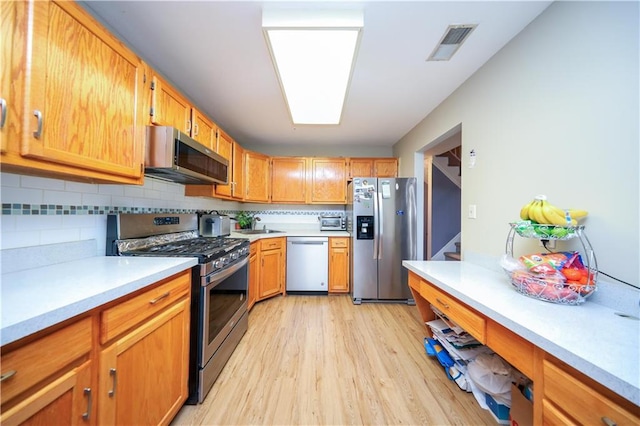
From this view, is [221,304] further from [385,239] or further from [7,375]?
[385,239]

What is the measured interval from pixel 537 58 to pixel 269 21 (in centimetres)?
157

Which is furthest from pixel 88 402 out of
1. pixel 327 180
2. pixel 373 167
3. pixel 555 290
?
pixel 373 167

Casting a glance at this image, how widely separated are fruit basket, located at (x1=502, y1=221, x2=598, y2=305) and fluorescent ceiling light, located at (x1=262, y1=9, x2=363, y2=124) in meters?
1.44

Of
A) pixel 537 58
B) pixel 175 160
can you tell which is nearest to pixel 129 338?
pixel 175 160

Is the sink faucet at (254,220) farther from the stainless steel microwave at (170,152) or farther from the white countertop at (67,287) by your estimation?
the white countertop at (67,287)

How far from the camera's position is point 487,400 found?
131cm

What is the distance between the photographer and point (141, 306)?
38.0 inches

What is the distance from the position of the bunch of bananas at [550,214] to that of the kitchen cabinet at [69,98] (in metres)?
2.13

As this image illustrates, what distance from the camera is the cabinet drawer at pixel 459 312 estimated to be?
3.32 feet

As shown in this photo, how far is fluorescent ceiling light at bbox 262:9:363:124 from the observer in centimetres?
125

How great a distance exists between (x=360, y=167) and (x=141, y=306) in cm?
323

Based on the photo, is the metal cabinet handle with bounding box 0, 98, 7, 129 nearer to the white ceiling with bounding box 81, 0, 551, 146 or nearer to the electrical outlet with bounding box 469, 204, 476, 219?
the white ceiling with bounding box 81, 0, 551, 146

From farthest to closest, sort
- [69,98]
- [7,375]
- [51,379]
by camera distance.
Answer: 1. [69,98]
2. [51,379]
3. [7,375]

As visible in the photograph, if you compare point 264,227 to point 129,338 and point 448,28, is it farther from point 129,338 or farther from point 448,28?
point 448,28
